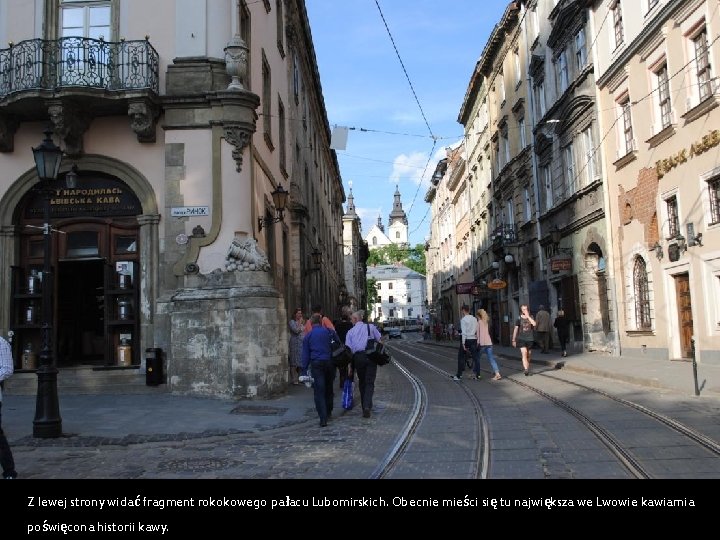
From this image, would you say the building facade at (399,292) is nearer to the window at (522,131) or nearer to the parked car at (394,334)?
the parked car at (394,334)

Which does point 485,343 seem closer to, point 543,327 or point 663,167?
point 663,167

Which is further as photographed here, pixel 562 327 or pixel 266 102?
pixel 562 327

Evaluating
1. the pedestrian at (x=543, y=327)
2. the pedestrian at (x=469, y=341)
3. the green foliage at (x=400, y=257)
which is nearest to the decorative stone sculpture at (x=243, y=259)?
the pedestrian at (x=469, y=341)

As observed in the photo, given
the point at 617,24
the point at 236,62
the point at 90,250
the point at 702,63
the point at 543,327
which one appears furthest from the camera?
the point at 543,327

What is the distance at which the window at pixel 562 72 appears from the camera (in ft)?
82.6

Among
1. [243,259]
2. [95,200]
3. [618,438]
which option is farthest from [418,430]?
[95,200]

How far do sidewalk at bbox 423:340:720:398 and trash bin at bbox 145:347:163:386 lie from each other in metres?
9.73

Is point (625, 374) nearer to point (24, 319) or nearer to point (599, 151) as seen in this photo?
point (599, 151)

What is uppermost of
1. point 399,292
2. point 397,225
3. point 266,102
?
point 397,225

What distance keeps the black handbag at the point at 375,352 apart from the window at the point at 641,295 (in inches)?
454

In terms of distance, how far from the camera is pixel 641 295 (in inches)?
782

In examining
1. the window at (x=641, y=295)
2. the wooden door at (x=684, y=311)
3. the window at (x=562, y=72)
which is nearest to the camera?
the wooden door at (x=684, y=311)

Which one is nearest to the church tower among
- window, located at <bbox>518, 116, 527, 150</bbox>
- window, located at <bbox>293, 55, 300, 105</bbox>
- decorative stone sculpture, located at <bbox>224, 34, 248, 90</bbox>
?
window, located at <bbox>518, 116, 527, 150</bbox>

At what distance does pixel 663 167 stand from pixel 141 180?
523 inches
